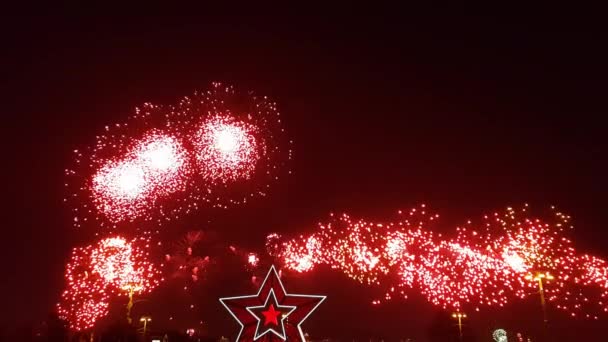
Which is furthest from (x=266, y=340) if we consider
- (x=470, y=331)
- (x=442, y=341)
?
(x=470, y=331)

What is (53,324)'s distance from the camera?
1952 centimetres

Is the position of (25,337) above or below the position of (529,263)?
below

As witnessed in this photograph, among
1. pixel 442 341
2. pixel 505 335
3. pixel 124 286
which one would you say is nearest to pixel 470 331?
pixel 442 341

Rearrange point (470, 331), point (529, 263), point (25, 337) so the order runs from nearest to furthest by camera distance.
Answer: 1. point (25, 337)
2. point (529, 263)
3. point (470, 331)

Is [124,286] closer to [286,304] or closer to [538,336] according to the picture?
[286,304]

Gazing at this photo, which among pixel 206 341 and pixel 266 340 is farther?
pixel 206 341

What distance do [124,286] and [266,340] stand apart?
14429 mm

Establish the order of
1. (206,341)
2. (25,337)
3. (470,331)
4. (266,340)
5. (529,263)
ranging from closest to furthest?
1. (266,340)
2. (25,337)
3. (529,263)
4. (206,341)
5. (470,331)

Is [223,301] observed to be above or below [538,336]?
below

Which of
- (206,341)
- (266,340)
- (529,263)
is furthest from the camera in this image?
(206,341)

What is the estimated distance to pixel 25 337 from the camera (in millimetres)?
18453

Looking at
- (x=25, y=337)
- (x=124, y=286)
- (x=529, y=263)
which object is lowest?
(x=25, y=337)

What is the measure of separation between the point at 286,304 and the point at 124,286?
1490 cm

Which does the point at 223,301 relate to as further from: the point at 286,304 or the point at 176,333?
the point at 176,333
